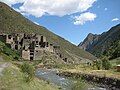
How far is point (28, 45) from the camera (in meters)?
156

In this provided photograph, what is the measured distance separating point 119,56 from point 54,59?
29970 mm

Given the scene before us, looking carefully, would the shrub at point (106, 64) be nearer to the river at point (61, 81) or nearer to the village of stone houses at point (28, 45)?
the river at point (61, 81)

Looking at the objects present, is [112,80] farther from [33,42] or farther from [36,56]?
[33,42]

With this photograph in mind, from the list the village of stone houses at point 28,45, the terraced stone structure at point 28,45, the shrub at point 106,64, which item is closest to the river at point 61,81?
the shrub at point 106,64

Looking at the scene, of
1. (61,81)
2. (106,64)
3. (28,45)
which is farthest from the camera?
(28,45)

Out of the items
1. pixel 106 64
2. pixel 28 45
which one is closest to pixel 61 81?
pixel 106 64

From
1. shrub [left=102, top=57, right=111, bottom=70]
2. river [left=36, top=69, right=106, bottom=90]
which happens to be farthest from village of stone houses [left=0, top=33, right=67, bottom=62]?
river [left=36, top=69, right=106, bottom=90]

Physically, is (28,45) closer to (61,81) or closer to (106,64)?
(106,64)

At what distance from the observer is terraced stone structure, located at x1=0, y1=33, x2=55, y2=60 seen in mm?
146087

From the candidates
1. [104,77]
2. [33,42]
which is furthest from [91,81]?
[33,42]

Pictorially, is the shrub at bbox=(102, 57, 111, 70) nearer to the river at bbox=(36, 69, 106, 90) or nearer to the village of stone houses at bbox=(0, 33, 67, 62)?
the river at bbox=(36, 69, 106, 90)

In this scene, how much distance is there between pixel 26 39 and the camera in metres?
159

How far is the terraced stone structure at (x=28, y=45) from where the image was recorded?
5751 inches

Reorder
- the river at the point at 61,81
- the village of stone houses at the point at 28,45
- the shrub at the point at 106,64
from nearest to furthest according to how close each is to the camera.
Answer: the river at the point at 61,81 → the shrub at the point at 106,64 → the village of stone houses at the point at 28,45
